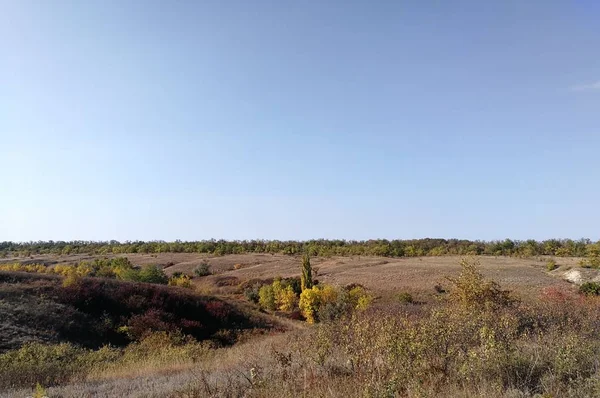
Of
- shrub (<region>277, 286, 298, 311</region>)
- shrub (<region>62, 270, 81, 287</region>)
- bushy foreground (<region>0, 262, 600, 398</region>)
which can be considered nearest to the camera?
bushy foreground (<region>0, 262, 600, 398</region>)

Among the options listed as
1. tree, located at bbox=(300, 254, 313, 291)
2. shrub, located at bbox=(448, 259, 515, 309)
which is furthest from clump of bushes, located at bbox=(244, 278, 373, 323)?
shrub, located at bbox=(448, 259, 515, 309)

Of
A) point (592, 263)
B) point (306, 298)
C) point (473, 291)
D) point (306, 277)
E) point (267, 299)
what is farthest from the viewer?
point (592, 263)

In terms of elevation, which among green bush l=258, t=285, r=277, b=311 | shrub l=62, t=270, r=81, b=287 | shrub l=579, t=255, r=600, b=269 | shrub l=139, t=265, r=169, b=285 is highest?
shrub l=579, t=255, r=600, b=269

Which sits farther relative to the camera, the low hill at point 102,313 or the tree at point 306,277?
the tree at point 306,277

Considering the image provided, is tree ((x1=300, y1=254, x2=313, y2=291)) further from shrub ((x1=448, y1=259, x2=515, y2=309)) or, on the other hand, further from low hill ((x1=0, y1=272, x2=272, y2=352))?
shrub ((x1=448, y1=259, x2=515, y2=309))

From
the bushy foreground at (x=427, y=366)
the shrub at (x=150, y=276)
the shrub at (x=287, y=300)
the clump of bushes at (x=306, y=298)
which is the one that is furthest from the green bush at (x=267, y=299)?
the bushy foreground at (x=427, y=366)

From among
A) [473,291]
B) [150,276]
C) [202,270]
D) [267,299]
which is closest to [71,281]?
[150,276]

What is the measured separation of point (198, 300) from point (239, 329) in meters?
4.49

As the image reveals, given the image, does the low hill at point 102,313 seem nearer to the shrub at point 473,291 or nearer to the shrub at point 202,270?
the shrub at point 473,291

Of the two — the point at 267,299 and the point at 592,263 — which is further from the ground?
the point at 592,263

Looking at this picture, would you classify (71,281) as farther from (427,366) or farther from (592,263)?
(592,263)

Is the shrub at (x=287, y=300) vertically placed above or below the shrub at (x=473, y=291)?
below

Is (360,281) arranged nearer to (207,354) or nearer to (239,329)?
(239,329)

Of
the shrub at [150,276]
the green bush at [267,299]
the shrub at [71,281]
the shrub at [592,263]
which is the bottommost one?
the green bush at [267,299]
